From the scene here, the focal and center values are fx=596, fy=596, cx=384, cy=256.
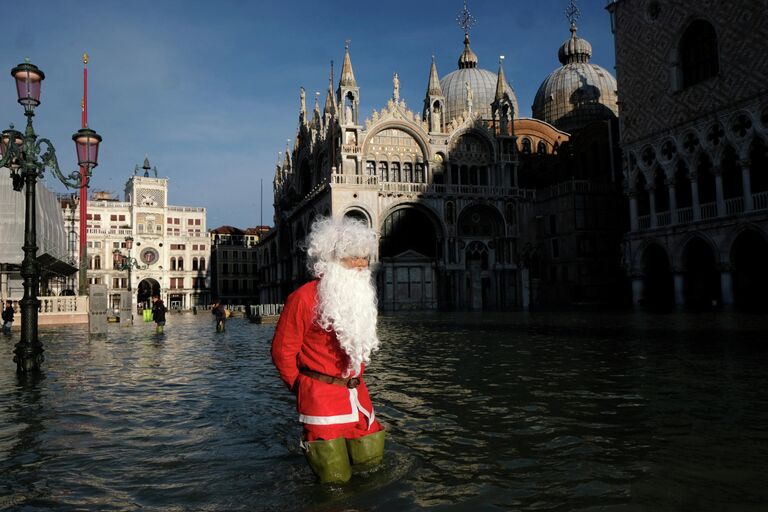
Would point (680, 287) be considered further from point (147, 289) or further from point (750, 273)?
point (147, 289)

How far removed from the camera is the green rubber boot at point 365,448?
13.3 feet

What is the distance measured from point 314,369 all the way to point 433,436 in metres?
2.09

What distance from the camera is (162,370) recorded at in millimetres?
10938

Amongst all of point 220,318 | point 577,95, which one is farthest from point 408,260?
point 577,95

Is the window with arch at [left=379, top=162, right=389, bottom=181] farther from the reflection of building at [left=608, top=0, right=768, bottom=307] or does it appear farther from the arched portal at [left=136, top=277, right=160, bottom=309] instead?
the arched portal at [left=136, top=277, right=160, bottom=309]

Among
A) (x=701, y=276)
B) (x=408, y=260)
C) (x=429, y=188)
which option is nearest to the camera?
(x=701, y=276)

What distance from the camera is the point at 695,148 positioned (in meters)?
30.5

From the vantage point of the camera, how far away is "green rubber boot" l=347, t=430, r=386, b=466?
406 cm

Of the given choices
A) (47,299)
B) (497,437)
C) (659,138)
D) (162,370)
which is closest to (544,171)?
(659,138)

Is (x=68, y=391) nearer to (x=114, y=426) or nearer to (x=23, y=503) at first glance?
(x=114, y=426)

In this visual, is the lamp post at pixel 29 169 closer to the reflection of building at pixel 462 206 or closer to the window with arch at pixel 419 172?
the reflection of building at pixel 462 206

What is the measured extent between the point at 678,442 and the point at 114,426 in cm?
551

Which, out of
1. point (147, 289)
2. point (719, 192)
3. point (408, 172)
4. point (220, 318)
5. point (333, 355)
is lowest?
point (220, 318)

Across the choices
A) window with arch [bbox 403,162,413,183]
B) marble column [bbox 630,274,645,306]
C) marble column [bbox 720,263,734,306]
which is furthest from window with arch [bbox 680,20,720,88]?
window with arch [bbox 403,162,413,183]
